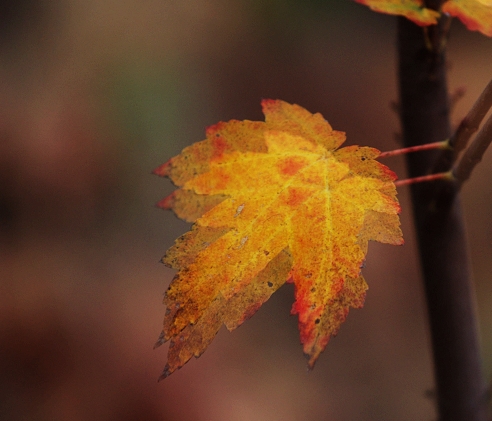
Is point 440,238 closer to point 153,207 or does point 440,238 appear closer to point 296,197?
point 296,197

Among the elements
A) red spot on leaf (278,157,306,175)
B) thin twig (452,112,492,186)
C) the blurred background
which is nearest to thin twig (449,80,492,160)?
thin twig (452,112,492,186)

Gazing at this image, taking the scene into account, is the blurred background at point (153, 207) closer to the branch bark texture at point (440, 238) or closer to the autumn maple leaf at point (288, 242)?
the branch bark texture at point (440, 238)

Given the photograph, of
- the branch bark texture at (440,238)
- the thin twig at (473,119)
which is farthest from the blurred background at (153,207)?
the thin twig at (473,119)

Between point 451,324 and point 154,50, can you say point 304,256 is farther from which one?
point 154,50


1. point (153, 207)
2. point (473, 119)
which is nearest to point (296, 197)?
point (473, 119)

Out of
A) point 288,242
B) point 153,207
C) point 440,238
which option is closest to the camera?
point 288,242

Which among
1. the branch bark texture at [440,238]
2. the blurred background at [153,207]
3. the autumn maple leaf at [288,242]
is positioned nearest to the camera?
the autumn maple leaf at [288,242]
